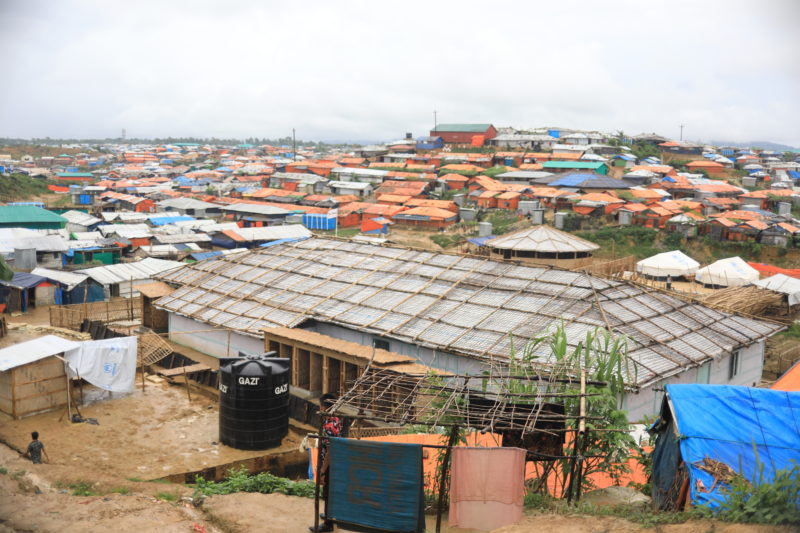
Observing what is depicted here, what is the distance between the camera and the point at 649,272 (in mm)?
42875

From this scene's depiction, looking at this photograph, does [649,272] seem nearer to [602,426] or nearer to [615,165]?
[602,426]

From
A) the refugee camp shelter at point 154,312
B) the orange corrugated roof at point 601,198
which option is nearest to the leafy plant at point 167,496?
the refugee camp shelter at point 154,312

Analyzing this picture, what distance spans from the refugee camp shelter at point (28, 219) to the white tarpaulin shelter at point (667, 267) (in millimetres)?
47284

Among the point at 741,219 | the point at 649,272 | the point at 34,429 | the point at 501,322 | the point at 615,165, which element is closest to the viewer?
the point at 34,429

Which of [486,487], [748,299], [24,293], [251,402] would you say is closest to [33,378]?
[251,402]

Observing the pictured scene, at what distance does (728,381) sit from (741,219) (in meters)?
36.8

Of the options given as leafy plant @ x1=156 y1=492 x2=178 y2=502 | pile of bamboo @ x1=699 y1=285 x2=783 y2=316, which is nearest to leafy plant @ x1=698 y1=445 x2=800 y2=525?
leafy plant @ x1=156 y1=492 x2=178 y2=502

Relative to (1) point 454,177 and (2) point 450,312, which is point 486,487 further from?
(1) point 454,177

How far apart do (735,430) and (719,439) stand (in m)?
0.32

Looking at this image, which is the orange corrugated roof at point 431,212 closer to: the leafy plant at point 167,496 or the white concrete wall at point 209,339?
the white concrete wall at point 209,339

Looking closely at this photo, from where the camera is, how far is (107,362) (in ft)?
68.1

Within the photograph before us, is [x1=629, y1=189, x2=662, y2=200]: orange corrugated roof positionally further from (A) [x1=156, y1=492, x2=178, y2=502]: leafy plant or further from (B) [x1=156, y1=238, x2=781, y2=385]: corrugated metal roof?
(A) [x1=156, y1=492, x2=178, y2=502]: leafy plant

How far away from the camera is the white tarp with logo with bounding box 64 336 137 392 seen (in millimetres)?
20016

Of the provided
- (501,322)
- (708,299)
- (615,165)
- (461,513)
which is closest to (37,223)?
(501,322)
